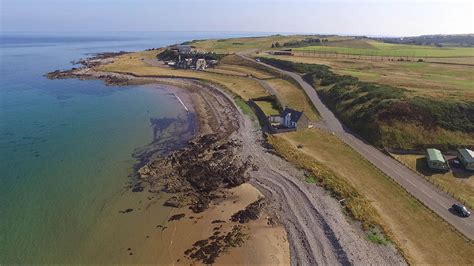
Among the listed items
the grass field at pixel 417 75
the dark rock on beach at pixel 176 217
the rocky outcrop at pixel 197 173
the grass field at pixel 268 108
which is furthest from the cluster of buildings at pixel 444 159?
the dark rock on beach at pixel 176 217

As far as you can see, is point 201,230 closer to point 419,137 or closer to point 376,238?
point 376,238

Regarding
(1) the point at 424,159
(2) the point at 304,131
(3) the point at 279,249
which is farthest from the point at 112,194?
(1) the point at 424,159

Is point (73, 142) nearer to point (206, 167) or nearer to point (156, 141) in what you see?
point (156, 141)

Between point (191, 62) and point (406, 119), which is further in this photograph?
point (191, 62)

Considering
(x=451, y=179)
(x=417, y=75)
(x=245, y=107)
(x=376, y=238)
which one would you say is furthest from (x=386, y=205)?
(x=417, y=75)

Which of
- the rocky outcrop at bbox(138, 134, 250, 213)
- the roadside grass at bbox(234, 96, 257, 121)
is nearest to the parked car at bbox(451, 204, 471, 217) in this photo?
the rocky outcrop at bbox(138, 134, 250, 213)

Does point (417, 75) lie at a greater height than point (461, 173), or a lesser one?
greater
